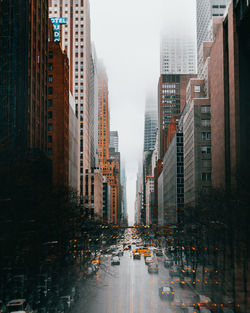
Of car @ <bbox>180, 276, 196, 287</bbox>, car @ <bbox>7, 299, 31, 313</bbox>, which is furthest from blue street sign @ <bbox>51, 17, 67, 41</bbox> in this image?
car @ <bbox>7, 299, 31, 313</bbox>

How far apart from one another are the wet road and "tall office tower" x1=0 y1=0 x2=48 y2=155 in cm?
2299

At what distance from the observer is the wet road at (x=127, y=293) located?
38.6 m

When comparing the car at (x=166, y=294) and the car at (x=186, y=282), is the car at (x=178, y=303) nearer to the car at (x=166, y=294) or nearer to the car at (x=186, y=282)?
the car at (x=166, y=294)

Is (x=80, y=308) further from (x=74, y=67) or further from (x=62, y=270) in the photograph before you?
(x=74, y=67)

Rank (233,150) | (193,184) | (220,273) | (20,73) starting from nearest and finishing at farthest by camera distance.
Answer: (220,273), (20,73), (233,150), (193,184)

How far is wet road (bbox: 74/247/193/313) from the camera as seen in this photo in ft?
127

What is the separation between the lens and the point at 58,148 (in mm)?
106312

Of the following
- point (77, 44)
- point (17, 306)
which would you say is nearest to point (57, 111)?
point (17, 306)

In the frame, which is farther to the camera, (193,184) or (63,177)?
(193,184)

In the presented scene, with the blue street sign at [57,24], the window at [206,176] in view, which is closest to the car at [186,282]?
the window at [206,176]

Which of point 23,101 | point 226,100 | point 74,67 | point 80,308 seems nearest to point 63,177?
point 23,101

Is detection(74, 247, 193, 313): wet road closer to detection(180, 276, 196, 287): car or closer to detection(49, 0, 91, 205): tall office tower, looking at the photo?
detection(180, 276, 196, 287): car

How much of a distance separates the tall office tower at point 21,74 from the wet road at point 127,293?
2299cm

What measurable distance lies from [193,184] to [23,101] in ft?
184
